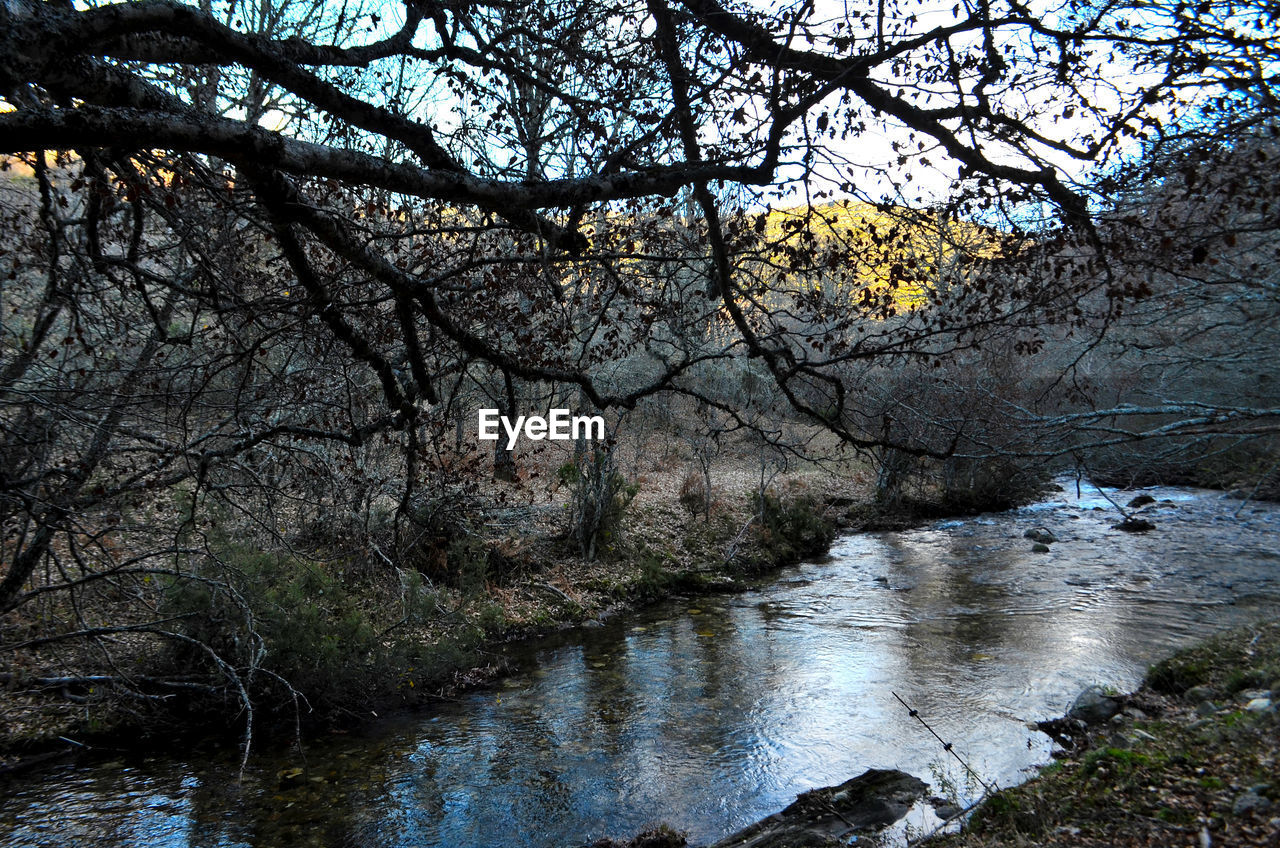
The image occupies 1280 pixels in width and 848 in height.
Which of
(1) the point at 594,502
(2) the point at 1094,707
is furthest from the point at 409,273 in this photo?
(1) the point at 594,502

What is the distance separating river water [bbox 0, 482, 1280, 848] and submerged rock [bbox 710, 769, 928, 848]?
0.26 meters

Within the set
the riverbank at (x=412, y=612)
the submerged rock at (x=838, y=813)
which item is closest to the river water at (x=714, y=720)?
the submerged rock at (x=838, y=813)

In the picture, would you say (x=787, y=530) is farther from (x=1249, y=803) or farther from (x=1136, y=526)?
(x=1249, y=803)

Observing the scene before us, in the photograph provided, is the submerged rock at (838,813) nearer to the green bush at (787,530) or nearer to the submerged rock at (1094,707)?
the submerged rock at (1094,707)

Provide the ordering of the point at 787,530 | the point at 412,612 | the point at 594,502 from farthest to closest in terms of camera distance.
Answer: the point at 787,530 → the point at 594,502 → the point at 412,612

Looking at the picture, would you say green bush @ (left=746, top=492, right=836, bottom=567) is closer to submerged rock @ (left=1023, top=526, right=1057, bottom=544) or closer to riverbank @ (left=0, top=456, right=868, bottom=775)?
riverbank @ (left=0, top=456, right=868, bottom=775)

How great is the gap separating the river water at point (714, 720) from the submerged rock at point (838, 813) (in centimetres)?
26

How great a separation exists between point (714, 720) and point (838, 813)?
2.48 m

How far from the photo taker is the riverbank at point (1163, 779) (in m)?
4.29

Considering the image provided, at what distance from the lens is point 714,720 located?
8.34 meters

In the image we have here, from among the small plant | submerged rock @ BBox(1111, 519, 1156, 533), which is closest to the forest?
the small plant

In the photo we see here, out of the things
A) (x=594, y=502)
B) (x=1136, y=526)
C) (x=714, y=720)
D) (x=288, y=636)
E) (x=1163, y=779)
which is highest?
(x=594, y=502)

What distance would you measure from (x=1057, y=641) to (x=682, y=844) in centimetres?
682

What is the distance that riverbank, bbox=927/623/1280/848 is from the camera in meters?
4.29
